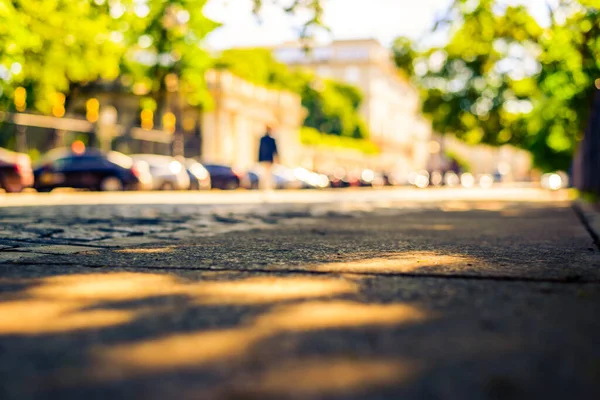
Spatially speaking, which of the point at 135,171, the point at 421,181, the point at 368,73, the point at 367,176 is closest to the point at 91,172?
the point at 135,171

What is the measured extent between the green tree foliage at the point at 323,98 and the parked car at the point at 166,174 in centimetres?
3880

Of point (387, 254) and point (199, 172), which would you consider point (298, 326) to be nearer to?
point (387, 254)

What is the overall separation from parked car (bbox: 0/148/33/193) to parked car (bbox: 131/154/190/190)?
20.9 feet

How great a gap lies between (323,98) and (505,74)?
198 feet

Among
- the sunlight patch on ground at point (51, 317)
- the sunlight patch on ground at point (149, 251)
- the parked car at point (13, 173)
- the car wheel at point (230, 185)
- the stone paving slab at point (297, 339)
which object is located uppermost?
the parked car at point (13, 173)

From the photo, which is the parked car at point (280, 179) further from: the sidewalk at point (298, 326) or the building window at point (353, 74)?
the building window at point (353, 74)

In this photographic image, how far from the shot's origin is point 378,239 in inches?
272

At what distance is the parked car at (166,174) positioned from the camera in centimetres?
2858

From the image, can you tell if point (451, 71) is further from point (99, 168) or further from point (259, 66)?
point (259, 66)

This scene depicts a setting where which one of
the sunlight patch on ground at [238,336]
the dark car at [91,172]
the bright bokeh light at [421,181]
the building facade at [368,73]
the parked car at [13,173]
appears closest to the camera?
the sunlight patch on ground at [238,336]

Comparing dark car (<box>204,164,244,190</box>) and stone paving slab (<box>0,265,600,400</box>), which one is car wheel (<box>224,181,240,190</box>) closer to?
dark car (<box>204,164,244,190</box>)

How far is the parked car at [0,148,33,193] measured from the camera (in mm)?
21719

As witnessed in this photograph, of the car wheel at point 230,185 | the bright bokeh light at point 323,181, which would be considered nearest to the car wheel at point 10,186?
the car wheel at point 230,185

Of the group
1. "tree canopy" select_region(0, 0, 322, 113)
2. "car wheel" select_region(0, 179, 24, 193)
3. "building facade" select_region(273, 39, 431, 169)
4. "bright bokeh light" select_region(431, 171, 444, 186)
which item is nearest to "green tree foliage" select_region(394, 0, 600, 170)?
"tree canopy" select_region(0, 0, 322, 113)
